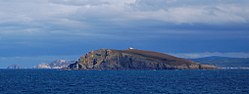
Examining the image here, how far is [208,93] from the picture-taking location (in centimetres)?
9281

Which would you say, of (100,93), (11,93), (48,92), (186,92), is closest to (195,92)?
(186,92)

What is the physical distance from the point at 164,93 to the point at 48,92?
71.7 feet

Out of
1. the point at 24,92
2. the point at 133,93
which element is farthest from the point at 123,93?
the point at 24,92

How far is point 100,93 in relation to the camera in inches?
3772

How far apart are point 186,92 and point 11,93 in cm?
3252

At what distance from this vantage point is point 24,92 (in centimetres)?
9694

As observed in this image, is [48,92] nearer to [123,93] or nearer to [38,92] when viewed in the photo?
[38,92]

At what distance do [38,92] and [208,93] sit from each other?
31830 millimetres

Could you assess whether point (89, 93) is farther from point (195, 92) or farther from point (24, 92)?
point (195, 92)

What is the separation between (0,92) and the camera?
95938 mm

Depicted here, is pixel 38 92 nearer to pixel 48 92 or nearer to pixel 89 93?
pixel 48 92

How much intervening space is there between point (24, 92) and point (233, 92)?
3924cm

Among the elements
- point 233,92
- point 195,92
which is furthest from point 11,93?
point 233,92

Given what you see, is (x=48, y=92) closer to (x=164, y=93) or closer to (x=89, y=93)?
(x=89, y=93)
